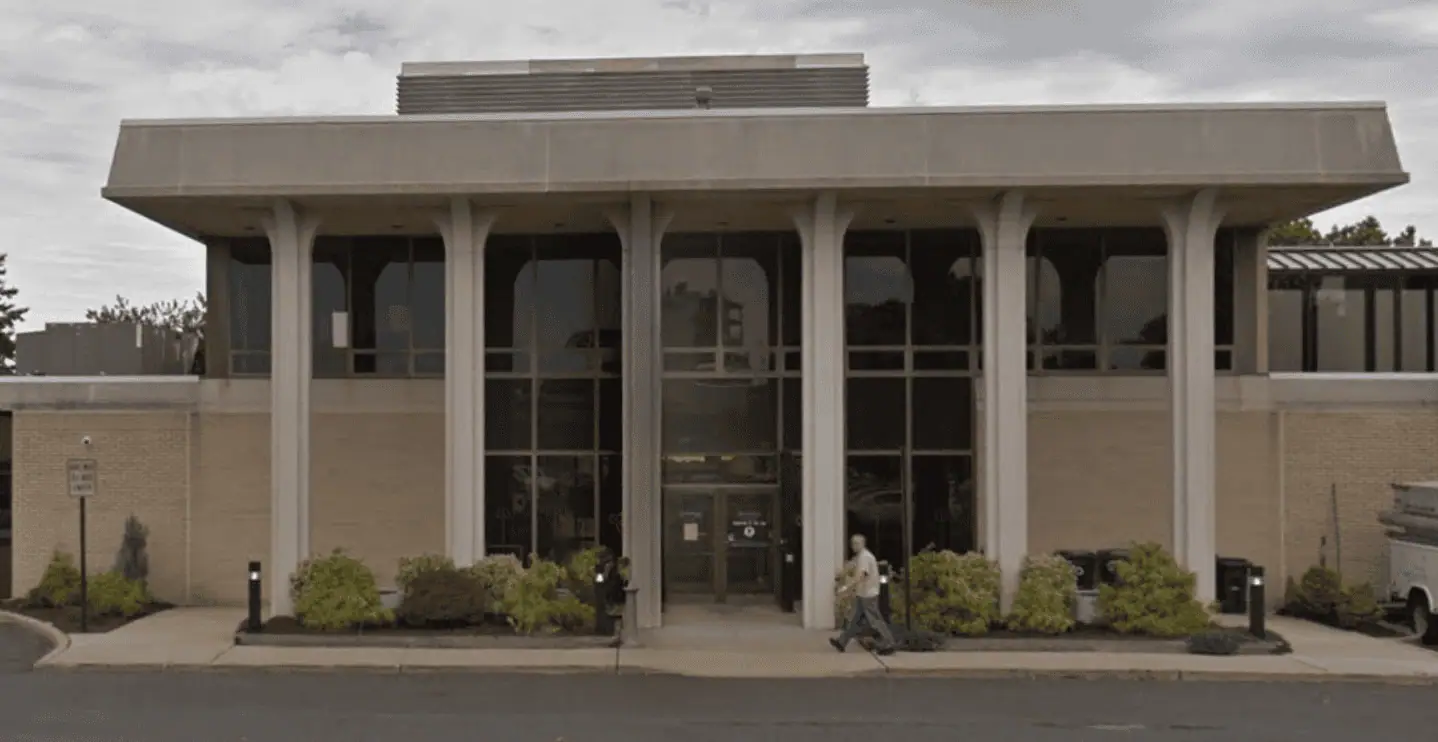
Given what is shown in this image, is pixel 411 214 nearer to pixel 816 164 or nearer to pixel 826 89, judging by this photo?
pixel 816 164

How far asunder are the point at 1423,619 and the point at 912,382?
30.0 ft

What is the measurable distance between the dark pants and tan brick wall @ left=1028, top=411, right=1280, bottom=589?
6086 mm

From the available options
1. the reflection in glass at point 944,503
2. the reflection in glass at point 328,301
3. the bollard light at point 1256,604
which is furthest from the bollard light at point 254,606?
the bollard light at point 1256,604

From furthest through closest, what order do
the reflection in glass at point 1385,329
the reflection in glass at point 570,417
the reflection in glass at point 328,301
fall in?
the reflection in glass at point 1385,329 → the reflection in glass at point 328,301 → the reflection in glass at point 570,417

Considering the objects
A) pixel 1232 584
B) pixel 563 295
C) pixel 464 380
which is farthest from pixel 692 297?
pixel 1232 584

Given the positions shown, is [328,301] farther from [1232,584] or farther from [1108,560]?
[1232,584]

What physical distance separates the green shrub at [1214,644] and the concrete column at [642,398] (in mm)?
8127

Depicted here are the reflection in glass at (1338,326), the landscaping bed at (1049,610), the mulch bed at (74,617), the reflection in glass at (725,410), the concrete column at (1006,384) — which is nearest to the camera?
the landscaping bed at (1049,610)

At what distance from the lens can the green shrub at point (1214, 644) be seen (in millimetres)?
18781

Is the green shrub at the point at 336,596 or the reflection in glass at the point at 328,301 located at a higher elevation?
the reflection in glass at the point at 328,301

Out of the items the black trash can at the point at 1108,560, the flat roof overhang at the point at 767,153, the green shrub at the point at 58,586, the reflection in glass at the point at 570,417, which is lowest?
the green shrub at the point at 58,586

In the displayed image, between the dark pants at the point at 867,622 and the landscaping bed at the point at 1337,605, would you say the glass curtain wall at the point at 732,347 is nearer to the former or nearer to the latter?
the dark pants at the point at 867,622

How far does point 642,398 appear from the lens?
20547 millimetres

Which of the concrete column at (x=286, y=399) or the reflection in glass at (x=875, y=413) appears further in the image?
the reflection in glass at (x=875, y=413)
